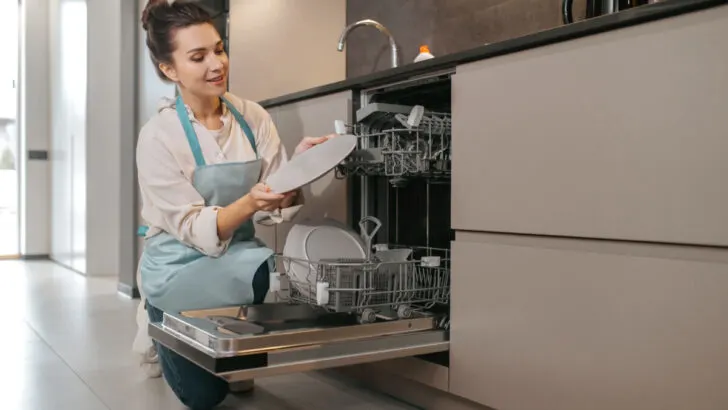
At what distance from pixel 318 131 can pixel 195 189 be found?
17.6 inches

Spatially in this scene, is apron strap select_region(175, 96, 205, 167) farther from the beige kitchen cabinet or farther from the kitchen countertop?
the beige kitchen cabinet

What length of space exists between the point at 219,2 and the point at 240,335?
161 centimetres

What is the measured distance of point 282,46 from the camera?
254 cm

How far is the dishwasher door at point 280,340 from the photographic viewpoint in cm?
114

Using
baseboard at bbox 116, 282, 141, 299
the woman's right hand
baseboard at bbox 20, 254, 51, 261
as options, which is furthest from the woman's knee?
baseboard at bbox 20, 254, 51, 261

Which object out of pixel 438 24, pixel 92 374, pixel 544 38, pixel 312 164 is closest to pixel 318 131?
pixel 312 164

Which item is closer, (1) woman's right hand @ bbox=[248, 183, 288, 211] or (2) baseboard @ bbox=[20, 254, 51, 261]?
(1) woman's right hand @ bbox=[248, 183, 288, 211]

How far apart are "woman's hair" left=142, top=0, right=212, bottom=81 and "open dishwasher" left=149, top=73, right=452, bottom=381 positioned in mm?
464

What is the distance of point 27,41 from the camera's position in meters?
5.43

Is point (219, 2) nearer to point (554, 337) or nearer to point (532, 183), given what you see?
point (532, 183)

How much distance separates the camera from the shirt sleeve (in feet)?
4.97

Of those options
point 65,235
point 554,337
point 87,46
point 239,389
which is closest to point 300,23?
point 239,389

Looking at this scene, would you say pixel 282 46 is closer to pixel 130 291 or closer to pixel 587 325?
pixel 130 291

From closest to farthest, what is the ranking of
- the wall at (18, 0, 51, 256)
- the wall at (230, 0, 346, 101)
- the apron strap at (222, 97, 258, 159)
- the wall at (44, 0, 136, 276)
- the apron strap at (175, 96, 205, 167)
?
the apron strap at (175, 96, 205, 167), the apron strap at (222, 97, 258, 159), the wall at (230, 0, 346, 101), the wall at (44, 0, 136, 276), the wall at (18, 0, 51, 256)
